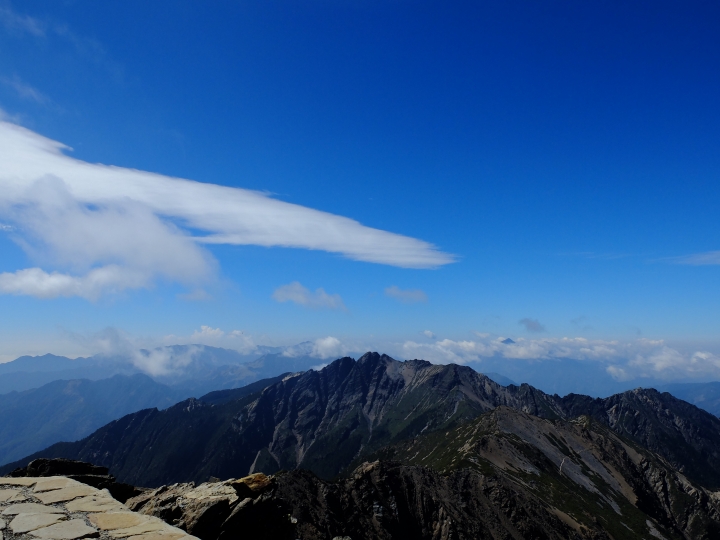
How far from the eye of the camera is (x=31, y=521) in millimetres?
12375

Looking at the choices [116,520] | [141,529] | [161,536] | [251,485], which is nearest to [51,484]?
[116,520]

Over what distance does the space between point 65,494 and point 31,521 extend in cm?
271

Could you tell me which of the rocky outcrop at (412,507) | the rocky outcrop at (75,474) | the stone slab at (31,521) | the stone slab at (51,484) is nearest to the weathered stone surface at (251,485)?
the rocky outcrop at (75,474)

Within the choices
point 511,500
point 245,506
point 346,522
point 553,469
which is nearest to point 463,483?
point 511,500

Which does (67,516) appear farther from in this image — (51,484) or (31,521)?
(51,484)

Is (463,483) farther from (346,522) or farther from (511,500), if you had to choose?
(346,522)

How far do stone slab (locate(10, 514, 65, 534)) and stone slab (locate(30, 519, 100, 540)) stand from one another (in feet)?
1.05

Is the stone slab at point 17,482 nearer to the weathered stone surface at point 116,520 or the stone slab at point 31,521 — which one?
the stone slab at point 31,521

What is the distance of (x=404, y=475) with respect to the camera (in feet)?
391

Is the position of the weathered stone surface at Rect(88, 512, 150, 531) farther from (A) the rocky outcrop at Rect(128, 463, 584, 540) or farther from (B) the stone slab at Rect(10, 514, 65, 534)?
(A) the rocky outcrop at Rect(128, 463, 584, 540)

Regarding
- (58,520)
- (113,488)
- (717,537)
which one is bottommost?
(717,537)

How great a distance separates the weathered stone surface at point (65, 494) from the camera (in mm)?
14391

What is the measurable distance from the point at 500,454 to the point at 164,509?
19304 centimetres

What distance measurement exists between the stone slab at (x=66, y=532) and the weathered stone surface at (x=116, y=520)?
1.23 ft
